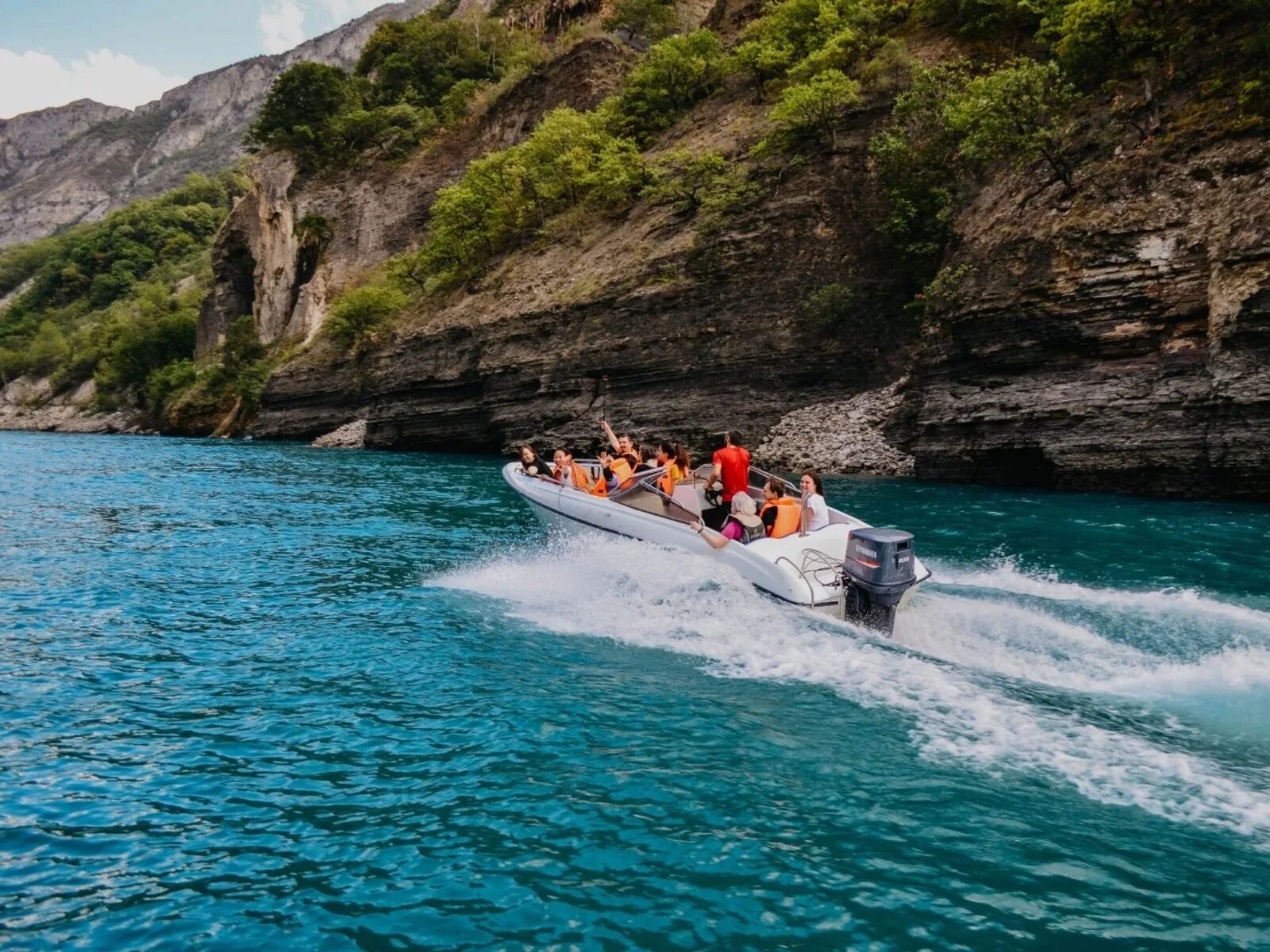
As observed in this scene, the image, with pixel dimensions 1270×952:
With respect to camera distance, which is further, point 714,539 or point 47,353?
point 47,353

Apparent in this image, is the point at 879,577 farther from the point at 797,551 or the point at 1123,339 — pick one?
the point at 1123,339

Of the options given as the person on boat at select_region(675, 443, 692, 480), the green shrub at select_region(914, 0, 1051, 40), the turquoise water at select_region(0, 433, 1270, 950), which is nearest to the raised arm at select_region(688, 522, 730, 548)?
the turquoise water at select_region(0, 433, 1270, 950)

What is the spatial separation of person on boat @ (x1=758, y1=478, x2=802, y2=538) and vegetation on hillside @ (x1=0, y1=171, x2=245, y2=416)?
6866cm

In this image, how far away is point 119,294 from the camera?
106m

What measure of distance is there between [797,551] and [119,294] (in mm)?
120434

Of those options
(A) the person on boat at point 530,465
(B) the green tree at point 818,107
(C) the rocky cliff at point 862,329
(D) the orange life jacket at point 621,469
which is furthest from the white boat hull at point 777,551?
(B) the green tree at point 818,107

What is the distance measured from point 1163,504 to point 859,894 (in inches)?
664

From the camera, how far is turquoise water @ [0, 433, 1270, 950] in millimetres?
4230

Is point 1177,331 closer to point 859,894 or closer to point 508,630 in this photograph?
point 508,630

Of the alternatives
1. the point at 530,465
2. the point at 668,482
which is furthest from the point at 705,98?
the point at 668,482

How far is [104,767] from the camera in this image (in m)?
6.00

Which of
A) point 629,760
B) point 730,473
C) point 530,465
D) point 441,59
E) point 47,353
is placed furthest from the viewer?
point 47,353

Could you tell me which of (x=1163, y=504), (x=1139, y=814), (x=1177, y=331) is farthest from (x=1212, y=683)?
(x=1177, y=331)

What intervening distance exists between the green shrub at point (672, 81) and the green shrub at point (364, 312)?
16.1 metres
